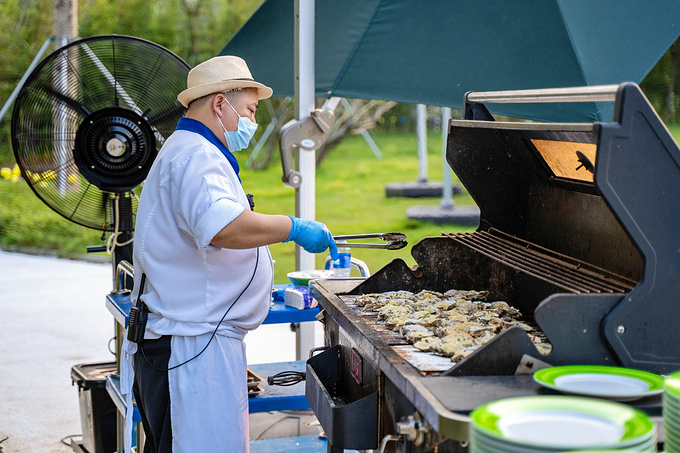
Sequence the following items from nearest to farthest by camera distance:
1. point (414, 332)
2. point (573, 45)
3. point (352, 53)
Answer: point (414, 332) < point (573, 45) < point (352, 53)

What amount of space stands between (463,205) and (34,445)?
10.3 metres

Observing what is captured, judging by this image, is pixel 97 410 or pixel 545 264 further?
pixel 97 410

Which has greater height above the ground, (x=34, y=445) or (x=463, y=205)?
(x=463, y=205)

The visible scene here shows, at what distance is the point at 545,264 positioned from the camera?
2385mm

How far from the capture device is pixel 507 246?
2648 millimetres

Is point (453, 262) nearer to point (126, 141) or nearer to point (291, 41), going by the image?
point (126, 141)

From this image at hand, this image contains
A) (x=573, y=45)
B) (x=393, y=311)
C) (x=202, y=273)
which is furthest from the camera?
(x=573, y=45)

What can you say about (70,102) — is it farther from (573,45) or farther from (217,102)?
(573,45)

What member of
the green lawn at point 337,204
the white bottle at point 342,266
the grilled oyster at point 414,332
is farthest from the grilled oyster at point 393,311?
the green lawn at point 337,204

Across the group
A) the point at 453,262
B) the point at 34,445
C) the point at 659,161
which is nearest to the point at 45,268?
the point at 34,445

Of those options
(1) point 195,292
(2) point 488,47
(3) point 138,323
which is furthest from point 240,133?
(2) point 488,47

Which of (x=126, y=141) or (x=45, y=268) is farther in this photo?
(x=45, y=268)

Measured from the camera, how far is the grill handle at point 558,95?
1742 mm

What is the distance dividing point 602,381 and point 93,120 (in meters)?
2.78
